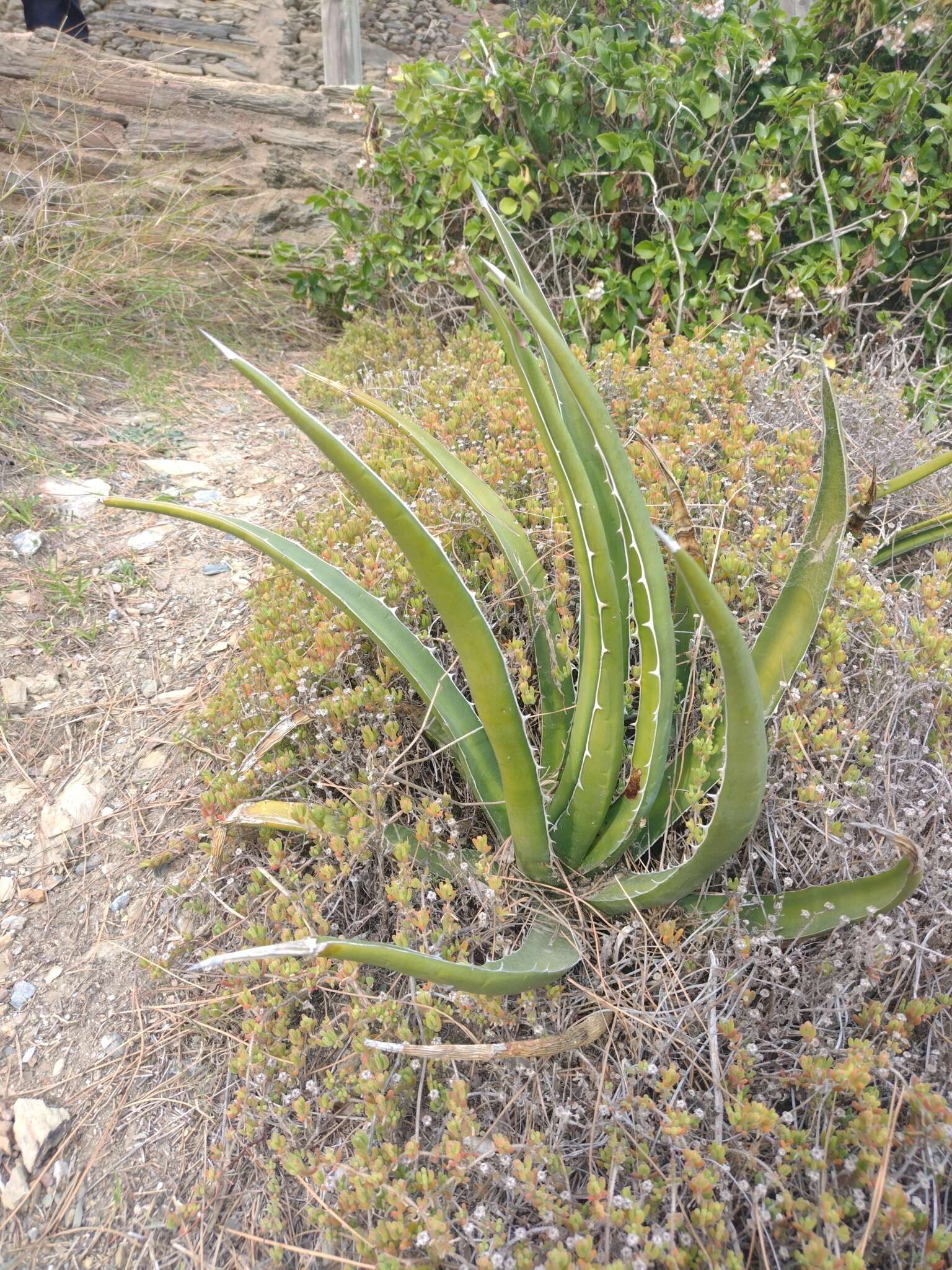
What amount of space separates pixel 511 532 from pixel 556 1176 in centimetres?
102

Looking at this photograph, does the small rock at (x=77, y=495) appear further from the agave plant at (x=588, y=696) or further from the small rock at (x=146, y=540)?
the agave plant at (x=588, y=696)

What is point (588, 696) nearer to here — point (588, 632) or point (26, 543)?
point (588, 632)

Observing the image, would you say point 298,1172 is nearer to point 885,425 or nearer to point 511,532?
point 511,532

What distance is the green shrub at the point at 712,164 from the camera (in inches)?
106

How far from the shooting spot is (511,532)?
154cm

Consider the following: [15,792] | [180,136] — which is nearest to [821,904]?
[15,792]

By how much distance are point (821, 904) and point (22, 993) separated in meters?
1.34

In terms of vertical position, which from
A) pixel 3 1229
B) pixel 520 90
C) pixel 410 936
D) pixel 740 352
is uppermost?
pixel 520 90

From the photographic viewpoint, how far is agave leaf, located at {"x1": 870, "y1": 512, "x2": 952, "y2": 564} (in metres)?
1.72

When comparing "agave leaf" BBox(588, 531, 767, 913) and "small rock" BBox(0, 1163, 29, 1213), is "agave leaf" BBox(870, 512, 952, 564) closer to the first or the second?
"agave leaf" BBox(588, 531, 767, 913)

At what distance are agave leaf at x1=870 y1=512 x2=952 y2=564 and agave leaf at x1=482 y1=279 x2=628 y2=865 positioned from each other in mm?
833

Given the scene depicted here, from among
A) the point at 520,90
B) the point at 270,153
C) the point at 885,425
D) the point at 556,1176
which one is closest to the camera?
the point at 556,1176

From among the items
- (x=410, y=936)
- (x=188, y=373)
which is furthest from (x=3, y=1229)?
(x=188, y=373)

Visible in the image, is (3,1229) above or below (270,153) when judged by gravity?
below
